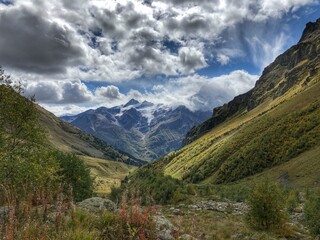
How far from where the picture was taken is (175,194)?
43.1 m

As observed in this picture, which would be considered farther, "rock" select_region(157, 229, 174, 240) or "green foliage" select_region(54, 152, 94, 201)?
"green foliage" select_region(54, 152, 94, 201)

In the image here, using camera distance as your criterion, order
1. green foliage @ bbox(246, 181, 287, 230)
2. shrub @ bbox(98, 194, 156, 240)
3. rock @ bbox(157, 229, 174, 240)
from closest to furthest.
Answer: shrub @ bbox(98, 194, 156, 240)
rock @ bbox(157, 229, 174, 240)
green foliage @ bbox(246, 181, 287, 230)

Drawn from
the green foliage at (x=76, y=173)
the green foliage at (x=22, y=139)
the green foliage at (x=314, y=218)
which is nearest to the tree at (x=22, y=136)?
the green foliage at (x=22, y=139)

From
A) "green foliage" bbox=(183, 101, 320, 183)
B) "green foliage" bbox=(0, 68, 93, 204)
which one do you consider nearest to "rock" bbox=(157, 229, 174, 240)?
"green foliage" bbox=(0, 68, 93, 204)

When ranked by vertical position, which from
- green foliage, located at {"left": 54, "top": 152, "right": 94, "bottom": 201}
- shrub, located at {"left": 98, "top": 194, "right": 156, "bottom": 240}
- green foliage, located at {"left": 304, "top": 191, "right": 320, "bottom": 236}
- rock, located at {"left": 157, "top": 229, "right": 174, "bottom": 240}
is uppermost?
green foliage, located at {"left": 54, "top": 152, "right": 94, "bottom": 201}

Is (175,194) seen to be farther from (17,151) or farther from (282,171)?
(282,171)

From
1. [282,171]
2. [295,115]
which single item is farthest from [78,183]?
[295,115]

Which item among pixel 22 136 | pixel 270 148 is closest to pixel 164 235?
pixel 22 136

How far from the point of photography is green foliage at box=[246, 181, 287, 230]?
69.8 feet

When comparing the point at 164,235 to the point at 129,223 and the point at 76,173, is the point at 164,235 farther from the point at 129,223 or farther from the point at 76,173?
the point at 76,173

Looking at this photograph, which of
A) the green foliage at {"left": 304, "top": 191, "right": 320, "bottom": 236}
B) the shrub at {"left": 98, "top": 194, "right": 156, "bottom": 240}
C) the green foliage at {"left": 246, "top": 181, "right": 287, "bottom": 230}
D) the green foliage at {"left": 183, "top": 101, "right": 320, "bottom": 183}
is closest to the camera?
the shrub at {"left": 98, "top": 194, "right": 156, "bottom": 240}

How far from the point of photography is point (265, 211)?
21.4m

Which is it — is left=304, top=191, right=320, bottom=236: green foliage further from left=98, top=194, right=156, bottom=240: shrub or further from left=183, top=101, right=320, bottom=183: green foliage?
left=183, top=101, right=320, bottom=183: green foliage

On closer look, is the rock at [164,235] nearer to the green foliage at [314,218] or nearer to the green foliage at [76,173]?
the green foliage at [314,218]
